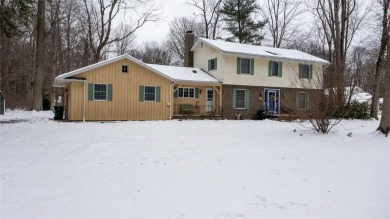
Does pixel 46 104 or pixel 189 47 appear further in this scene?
→ pixel 46 104

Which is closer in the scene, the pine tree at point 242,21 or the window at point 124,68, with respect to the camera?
the window at point 124,68

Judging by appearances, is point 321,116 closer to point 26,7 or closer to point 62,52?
point 26,7

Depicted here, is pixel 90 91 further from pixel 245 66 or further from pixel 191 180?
pixel 191 180

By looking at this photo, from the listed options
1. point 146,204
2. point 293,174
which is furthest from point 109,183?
point 293,174

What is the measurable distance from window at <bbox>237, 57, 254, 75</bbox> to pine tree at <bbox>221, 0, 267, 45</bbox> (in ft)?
37.0

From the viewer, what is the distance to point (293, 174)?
18.7ft

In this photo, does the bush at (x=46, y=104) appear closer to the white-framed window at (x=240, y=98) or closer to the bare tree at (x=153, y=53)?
the bare tree at (x=153, y=53)

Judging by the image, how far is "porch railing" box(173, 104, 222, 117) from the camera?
20703 millimetres

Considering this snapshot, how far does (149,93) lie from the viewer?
18.8 m

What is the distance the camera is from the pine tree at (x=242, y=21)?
32.2 meters

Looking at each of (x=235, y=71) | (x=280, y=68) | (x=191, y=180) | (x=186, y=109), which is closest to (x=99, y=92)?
(x=186, y=109)

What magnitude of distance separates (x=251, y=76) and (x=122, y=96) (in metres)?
9.76

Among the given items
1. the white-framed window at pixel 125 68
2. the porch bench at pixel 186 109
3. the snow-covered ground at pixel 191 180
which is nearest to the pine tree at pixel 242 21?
the porch bench at pixel 186 109

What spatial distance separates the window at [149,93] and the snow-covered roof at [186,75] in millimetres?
1401
